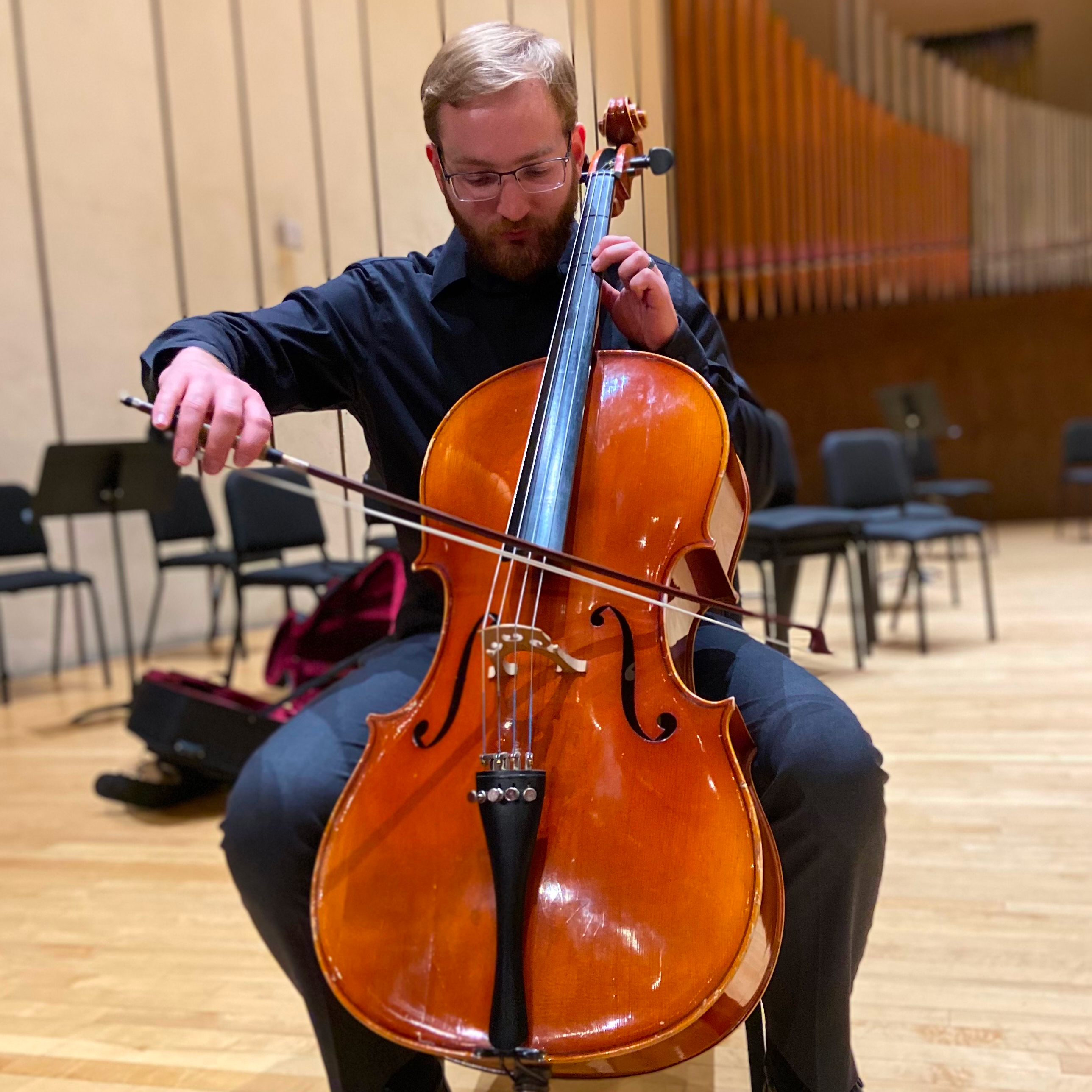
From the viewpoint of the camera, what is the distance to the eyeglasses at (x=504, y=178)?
3.60 feet

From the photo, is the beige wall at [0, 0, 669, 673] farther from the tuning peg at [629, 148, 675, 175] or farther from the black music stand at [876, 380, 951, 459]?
the black music stand at [876, 380, 951, 459]

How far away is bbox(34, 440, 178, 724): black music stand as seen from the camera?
11.2 feet

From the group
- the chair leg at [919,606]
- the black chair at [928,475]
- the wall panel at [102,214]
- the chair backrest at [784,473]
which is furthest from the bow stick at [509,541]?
the black chair at [928,475]

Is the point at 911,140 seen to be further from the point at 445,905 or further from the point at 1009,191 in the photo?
the point at 445,905

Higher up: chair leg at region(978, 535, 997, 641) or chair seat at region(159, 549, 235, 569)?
chair seat at region(159, 549, 235, 569)

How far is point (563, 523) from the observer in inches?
38.4

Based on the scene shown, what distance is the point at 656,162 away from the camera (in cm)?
127

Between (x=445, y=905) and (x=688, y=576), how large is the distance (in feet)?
1.25

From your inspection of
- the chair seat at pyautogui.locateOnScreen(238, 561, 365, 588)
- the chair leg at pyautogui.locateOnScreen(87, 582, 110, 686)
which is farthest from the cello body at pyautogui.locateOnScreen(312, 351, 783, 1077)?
the chair leg at pyautogui.locateOnScreen(87, 582, 110, 686)

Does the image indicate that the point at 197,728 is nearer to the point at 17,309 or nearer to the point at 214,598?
the point at 214,598

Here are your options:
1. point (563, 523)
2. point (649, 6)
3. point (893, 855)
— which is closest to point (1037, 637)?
point (893, 855)

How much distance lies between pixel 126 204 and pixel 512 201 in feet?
13.7

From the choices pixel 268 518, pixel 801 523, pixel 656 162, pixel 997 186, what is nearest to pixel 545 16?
pixel 656 162

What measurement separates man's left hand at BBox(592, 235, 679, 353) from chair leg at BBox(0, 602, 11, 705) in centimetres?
341
